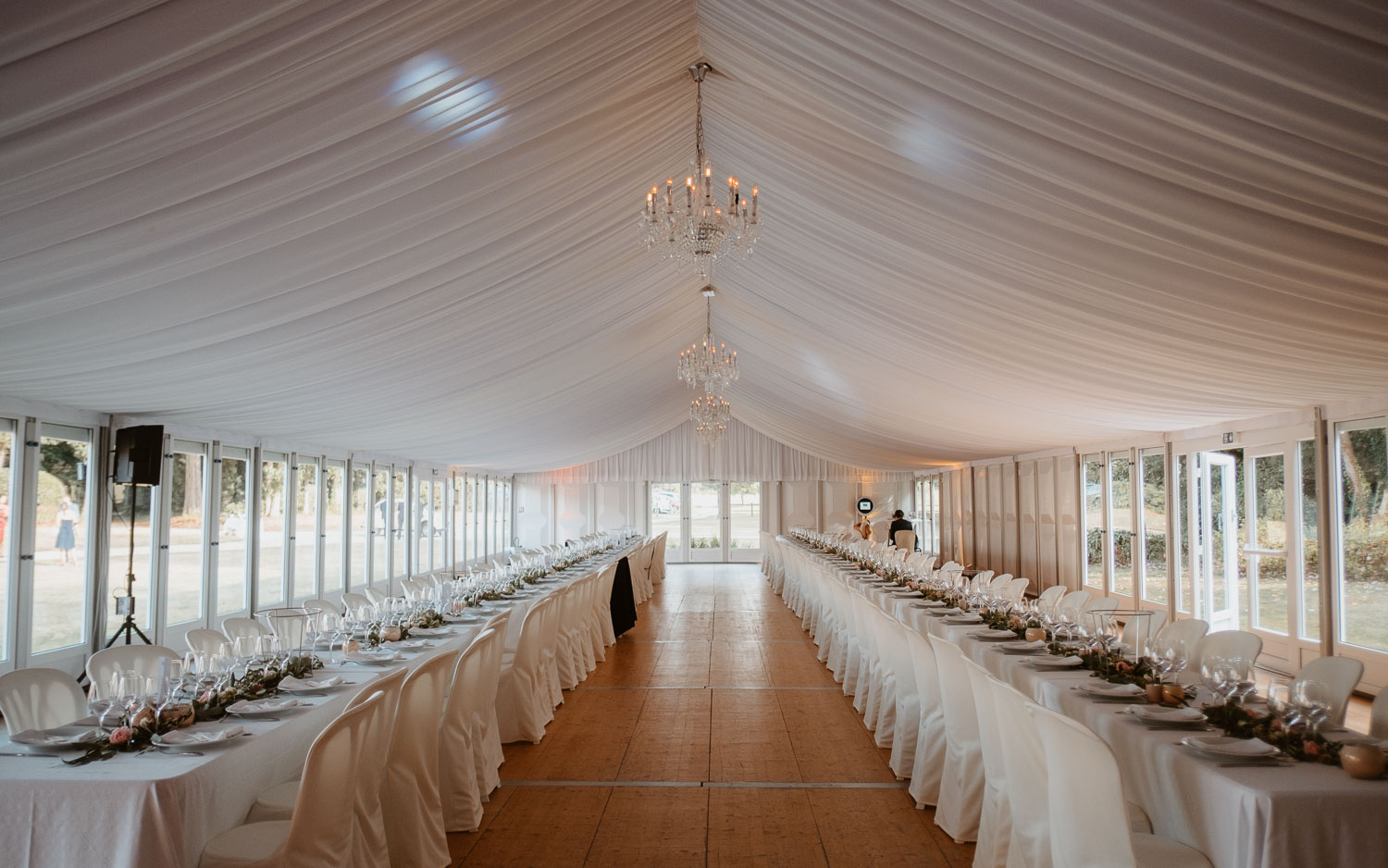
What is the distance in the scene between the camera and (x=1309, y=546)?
8.19m

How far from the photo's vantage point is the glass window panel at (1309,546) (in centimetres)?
810

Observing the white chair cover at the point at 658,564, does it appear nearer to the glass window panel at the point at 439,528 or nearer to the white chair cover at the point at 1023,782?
the glass window panel at the point at 439,528

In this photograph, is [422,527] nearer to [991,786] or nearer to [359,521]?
[359,521]

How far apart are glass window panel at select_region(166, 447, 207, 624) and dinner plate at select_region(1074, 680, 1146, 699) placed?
858 centimetres

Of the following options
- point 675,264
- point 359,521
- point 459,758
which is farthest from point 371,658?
point 359,521

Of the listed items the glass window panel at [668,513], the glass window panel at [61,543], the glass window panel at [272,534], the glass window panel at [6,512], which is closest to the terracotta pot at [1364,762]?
the glass window panel at [6,512]

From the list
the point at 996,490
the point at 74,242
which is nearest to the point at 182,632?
the point at 74,242

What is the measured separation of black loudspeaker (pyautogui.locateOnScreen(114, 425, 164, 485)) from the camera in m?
7.24

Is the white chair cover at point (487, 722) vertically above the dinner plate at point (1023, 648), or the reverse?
the dinner plate at point (1023, 648)

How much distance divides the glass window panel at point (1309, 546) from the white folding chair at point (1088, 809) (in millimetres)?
6566

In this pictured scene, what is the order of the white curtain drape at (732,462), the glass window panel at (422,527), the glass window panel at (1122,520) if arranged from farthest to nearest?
the white curtain drape at (732,462) < the glass window panel at (422,527) < the glass window panel at (1122,520)

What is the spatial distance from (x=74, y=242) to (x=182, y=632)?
6421 mm

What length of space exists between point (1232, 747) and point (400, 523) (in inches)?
578

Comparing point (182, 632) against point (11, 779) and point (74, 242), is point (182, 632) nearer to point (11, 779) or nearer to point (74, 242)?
point (74, 242)
